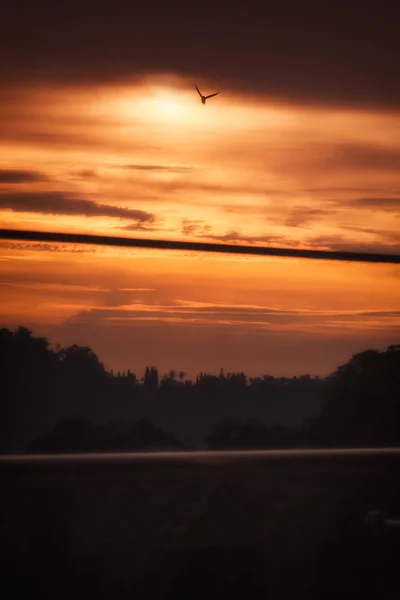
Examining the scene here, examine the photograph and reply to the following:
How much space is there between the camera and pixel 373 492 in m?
1.33

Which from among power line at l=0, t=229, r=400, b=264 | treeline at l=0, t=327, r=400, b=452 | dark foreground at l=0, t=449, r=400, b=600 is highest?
power line at l=0, t=229, r=400, b=264

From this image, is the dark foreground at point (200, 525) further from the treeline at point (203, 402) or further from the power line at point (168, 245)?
the power line at point (168, 245)

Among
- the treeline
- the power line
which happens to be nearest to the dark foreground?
the treeline

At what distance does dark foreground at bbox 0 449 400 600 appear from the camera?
1.13 metres

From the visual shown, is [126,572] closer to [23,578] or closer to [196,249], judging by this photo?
[23,578]

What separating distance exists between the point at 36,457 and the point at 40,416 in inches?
12.2

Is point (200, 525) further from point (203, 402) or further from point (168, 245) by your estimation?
point (168, 245)

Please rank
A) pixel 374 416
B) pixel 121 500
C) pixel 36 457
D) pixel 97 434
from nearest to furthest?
pixel 36 457 → pixel 121 500 → pixel 97 434 → pixel 374 416

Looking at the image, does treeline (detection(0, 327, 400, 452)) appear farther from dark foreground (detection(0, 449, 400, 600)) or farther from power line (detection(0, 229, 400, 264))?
power line (detection(0, 229, 400, 264))

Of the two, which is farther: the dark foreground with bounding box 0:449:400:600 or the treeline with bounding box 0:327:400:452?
the treeline with bounding box 0:327:400:452

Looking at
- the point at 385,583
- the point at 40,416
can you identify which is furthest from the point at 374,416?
the point at 40,416

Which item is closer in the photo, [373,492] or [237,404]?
[373,492]

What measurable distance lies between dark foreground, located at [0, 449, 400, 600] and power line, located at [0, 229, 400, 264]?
0.33 meters

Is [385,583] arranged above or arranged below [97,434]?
below
